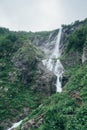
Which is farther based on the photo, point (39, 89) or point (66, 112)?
point (39, 89)

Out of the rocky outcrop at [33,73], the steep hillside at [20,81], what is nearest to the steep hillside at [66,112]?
the steep hillside at [20,81]

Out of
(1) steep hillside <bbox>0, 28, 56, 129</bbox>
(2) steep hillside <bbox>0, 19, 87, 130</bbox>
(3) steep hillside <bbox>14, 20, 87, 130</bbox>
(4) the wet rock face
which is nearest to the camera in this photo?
(3) steep hillside <bbox>14, 20, 87, 130</bbox>

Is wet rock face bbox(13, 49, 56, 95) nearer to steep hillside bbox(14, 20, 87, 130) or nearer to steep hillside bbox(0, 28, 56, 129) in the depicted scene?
steep hillside bbox(0, 28, 56, 129)

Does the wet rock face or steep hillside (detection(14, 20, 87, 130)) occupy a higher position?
the wet rock face

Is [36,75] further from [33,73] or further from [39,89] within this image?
[39,89]

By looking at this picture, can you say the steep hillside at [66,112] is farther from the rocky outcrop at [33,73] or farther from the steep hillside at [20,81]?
the rocky outcrop at [33,73]

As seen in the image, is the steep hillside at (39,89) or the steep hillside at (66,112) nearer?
the steep hillside at (66,112)

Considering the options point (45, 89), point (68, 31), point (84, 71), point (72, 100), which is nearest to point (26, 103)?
point (45, 89)

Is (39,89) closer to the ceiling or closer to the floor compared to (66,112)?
closer to the ceiling

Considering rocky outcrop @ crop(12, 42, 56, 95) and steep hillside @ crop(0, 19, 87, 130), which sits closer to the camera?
steep hillside @ crop(0, 19, 87, 130)

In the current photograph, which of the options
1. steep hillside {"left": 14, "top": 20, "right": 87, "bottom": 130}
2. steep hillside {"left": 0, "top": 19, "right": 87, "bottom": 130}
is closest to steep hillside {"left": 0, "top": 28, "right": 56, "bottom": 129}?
steep hillside {"left": 0, "top": 19, "right": 87, "bottom": 130}

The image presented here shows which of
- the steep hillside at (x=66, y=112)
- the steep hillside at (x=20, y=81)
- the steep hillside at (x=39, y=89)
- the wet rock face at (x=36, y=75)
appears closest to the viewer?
the steep hillside at (x=66, y=112)

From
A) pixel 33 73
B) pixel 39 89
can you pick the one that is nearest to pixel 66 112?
pixel 39 89

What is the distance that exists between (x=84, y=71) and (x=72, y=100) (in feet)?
34.6
